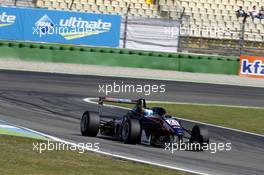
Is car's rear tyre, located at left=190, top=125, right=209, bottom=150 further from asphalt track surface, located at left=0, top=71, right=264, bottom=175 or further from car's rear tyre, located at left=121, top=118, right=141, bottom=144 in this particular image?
car's rear tyre, located at left=121, top=118, right=141, bottom=144

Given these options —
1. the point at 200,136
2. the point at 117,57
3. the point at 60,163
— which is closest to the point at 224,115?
the point at 200,136

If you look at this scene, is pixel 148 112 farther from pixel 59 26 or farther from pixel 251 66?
pixel 251 66

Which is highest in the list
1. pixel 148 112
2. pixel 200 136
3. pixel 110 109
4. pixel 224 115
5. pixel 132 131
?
pixel 148 112

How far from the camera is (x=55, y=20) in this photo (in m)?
32.0

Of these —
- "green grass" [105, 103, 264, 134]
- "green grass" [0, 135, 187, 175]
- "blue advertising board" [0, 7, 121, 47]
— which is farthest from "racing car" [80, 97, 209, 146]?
"blue advertising board" [0, 7, 121, 47]

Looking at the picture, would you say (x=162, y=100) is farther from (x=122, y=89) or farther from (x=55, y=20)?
(x=55, y=20)

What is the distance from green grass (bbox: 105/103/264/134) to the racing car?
424 cm

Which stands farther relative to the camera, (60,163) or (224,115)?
(224,115)

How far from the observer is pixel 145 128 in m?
13.6

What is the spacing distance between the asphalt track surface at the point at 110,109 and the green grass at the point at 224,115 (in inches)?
48.2

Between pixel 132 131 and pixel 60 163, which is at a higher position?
pixel 60 163

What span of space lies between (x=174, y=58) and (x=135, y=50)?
1.84m

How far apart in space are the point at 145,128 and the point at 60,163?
3708 millimetres

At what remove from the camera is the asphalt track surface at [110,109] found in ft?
39.6
